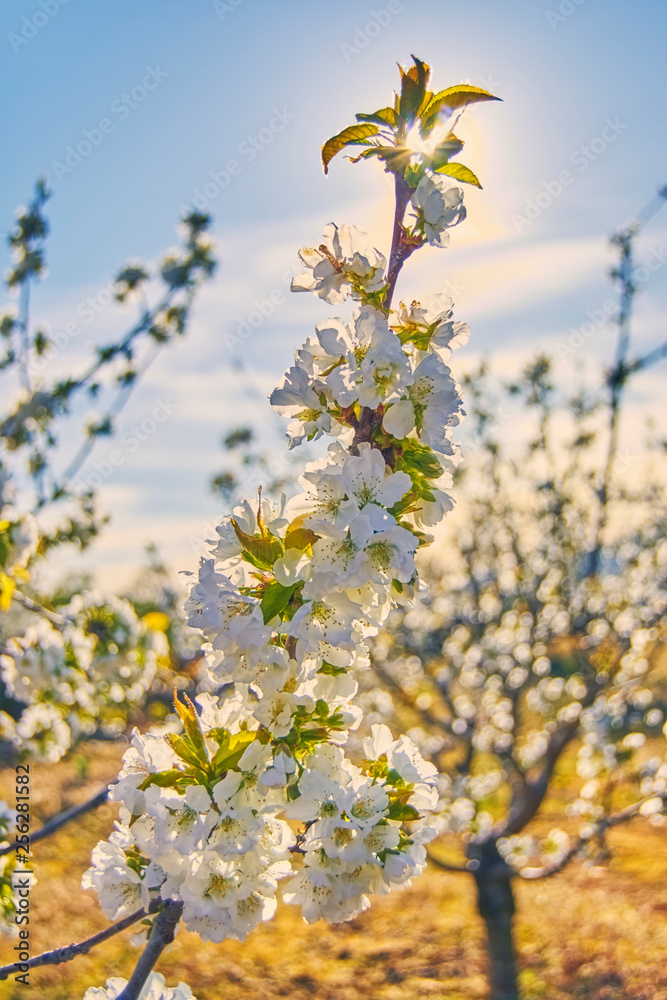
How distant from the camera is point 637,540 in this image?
8.29 m

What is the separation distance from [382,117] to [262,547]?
2.85ft

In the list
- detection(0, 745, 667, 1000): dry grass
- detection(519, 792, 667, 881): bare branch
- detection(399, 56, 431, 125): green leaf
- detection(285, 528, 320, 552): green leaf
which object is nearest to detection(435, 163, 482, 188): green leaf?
detection(399, 56, 431, 125): green leaf

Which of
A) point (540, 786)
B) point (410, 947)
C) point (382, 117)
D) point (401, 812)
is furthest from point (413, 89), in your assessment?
point (410, 947)

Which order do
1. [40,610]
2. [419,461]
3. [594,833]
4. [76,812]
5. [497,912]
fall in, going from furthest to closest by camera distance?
[497,912]
[594,833]
[40,610]
[76,812]
[419,461]

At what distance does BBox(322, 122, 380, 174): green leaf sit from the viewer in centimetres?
125

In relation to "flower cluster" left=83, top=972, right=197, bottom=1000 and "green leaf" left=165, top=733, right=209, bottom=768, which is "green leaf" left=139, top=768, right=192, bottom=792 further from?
"flower cluster" left=83, top=972, right=197, bottom=1000

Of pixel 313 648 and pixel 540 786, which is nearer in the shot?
pixel 313 648

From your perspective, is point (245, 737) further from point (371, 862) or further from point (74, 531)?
point (74, 531)

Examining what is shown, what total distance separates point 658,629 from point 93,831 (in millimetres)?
9201

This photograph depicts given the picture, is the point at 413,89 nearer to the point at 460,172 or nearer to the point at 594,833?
the point at 460,172

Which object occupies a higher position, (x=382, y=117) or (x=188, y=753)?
(x=382, y=117)

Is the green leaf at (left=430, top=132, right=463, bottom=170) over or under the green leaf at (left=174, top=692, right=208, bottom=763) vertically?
over

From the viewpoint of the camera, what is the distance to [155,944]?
1258 mm

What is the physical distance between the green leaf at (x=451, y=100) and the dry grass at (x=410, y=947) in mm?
6823
